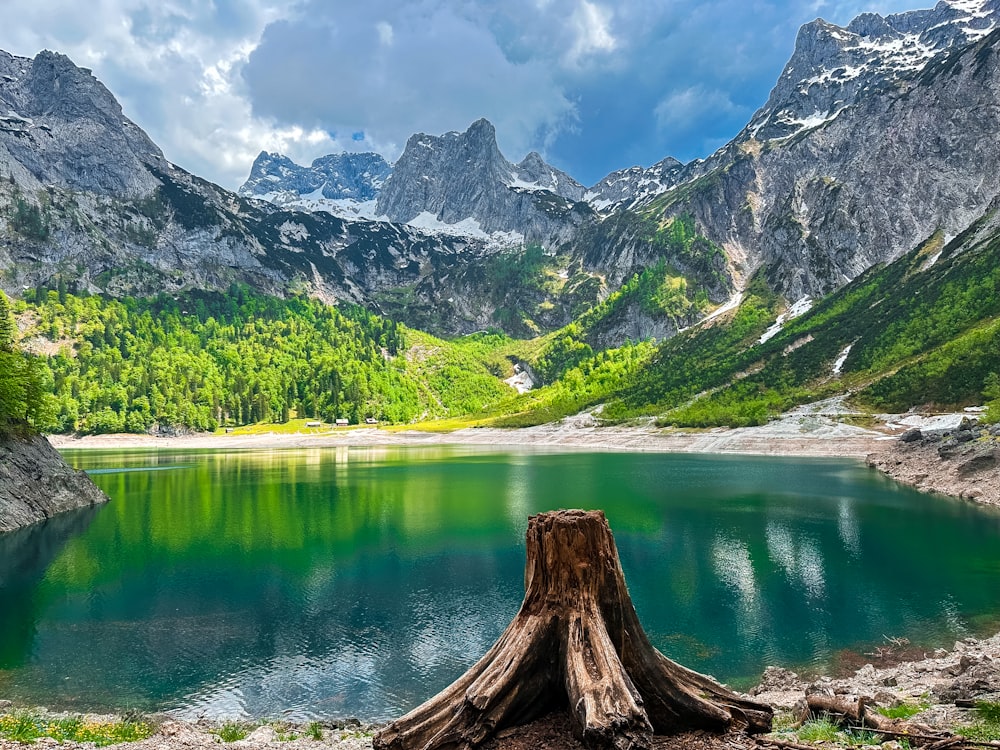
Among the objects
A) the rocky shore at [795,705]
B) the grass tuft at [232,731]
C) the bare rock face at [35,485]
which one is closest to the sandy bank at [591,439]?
the rocky shore at [795,705]

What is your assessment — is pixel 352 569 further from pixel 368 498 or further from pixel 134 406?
pixel 134 406

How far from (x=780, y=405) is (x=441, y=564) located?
339 ft

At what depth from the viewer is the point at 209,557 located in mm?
32281

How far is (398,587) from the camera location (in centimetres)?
2661

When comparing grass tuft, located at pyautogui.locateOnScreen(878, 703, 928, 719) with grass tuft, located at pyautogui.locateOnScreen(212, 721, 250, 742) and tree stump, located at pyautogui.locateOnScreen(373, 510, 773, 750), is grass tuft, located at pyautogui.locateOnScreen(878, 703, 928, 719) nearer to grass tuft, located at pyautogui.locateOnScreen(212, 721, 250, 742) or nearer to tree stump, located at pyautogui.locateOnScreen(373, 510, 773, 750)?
tree stump, located at pyautogui.locateOnScreen(373, 510, 773, 750)

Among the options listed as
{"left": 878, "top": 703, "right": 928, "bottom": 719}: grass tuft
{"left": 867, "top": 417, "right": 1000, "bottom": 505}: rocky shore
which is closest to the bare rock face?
{"left": 878, "top": 703, "right": 928, "bottom": 719}: grass tuft

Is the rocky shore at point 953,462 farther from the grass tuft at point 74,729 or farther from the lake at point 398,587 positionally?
the grass tuft at point 74,729

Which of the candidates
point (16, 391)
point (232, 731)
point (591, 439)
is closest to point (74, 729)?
point (232, 731)

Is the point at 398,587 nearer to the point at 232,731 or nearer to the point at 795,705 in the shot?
the point at 232,731

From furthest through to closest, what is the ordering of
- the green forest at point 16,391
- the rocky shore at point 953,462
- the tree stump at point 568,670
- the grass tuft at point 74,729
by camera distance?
the rocky shore at point 953,462
the green forest at point 16,391
the grass tuft at point 74,729
the tree stump at point 568,670

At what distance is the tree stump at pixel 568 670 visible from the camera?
6.63 meters

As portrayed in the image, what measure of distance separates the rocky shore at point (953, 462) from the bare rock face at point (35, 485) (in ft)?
234

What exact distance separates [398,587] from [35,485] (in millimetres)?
37010

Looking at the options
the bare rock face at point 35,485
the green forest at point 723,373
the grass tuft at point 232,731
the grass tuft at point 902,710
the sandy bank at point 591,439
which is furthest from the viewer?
the green forest at point 723,373
